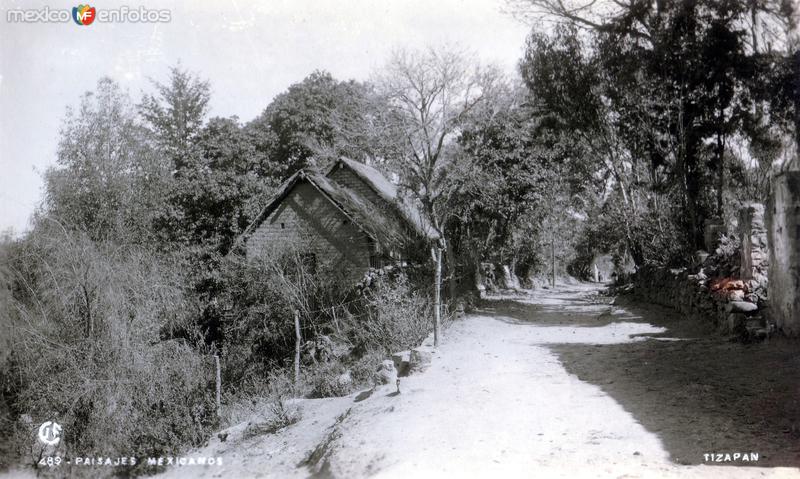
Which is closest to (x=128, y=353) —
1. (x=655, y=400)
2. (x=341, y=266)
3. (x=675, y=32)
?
(x=341, y=266)

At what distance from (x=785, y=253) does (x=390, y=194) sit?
1660 centimetres

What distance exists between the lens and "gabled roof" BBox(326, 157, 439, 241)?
705 inches

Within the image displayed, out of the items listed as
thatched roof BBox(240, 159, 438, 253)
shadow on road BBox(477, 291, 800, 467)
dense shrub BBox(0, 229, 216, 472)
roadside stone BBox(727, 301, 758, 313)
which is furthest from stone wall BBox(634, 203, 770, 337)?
dense shrub BBox(0, 229, 216, 472)

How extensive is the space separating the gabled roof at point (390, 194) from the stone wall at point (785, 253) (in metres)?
9.59

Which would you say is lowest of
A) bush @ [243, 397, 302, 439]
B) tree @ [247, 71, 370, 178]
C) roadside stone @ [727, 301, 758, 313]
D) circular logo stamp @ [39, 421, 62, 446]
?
circular logo stamp @ [39, 421, 62, 446]

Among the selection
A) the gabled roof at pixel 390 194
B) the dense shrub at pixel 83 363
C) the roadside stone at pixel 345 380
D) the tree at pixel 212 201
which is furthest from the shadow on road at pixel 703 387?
the tree at pixel 212 201

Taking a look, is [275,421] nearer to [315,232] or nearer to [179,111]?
[315,232]

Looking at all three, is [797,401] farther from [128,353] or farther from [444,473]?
[128,353]

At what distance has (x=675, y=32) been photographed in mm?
14898

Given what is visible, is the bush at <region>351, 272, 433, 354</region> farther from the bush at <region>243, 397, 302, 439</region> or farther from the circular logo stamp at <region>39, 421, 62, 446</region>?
the circular logo stamp at <region>39, 421, 62, 446</region>

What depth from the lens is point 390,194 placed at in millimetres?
23438

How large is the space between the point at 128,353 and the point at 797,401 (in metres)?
12.0

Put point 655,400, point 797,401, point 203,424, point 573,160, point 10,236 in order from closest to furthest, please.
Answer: point 797,401 < point 655,400 < point 10,236 < point 203,424 < point 573,160

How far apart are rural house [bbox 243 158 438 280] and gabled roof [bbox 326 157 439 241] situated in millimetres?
42
